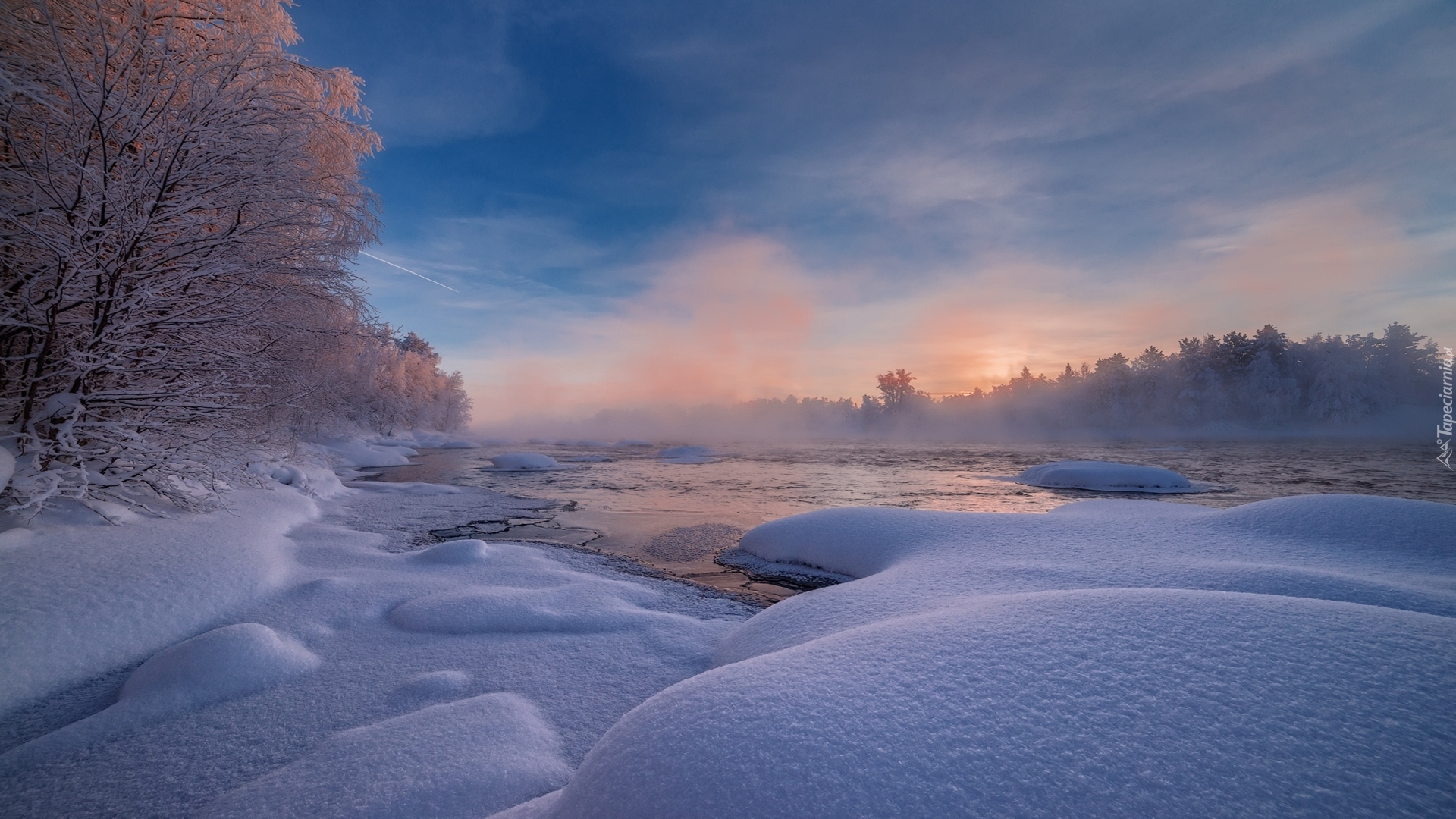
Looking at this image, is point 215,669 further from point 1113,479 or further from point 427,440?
point 427,440

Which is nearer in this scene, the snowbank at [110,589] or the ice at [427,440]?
the snowbank at [110,589]

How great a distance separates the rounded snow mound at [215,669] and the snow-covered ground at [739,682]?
15 mm

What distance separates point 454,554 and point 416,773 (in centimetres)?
383

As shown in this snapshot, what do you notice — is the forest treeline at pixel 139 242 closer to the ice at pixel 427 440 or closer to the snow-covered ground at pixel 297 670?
the snow-covered ground at pixel 297 670

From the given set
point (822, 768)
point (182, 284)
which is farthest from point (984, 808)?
point (182, 284)

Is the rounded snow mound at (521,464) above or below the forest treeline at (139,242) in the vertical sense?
below

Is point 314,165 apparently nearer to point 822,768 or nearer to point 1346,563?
point 822,768

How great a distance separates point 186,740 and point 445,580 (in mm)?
2341

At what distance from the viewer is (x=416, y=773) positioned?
2.04 m

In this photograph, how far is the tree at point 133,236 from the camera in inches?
162

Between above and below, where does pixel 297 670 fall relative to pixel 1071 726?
below

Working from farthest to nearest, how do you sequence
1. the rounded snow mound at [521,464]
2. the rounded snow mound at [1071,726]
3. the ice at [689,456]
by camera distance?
1. the ice at [689,456]
2. the rounded snow mound at [521,464]
3. the rounded snow mound at [1071,726]

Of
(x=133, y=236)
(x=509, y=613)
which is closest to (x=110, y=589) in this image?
(x=509, y=613)

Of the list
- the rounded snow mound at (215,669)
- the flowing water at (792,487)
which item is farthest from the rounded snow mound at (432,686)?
the flowing water at (792,487)
